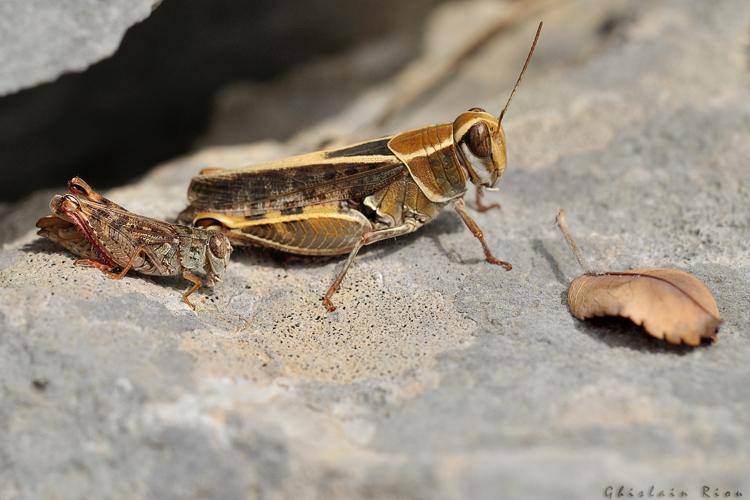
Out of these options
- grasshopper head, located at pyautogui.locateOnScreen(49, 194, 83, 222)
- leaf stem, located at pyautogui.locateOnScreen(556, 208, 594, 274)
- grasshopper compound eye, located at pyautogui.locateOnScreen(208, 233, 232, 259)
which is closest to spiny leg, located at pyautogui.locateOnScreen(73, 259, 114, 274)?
grasshopper head, located at pyautogui.locateOnScreen(49, 194, 83, 222)

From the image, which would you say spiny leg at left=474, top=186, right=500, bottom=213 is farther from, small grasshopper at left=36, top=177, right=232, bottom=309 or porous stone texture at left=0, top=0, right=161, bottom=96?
porous stone texture at left=0, top=0, right=161, bottom=96

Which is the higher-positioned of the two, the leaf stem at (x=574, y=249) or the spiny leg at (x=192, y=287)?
the leaf stem at (x=574, y=249)

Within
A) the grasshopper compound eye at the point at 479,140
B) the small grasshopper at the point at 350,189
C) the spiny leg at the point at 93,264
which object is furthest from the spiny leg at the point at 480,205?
the spiny leg at the point at 93,264

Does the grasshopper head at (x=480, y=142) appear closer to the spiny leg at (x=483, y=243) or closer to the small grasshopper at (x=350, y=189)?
the small grasshopper at (x=350, y=189)

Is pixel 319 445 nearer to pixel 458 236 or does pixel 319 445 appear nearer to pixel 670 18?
pixel 458 236

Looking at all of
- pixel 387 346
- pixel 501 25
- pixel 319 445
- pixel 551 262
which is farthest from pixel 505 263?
pixel 501 25

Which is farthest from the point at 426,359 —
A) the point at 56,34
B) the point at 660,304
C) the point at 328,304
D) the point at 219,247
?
the point at 56,34

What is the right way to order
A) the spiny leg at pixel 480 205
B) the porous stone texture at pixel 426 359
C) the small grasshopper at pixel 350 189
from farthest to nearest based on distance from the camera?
the spiny leg at pixel 480 205 < the small grasshopper at pixel 350 189 < the porous stone texture at pixel 426 359
